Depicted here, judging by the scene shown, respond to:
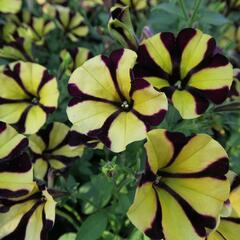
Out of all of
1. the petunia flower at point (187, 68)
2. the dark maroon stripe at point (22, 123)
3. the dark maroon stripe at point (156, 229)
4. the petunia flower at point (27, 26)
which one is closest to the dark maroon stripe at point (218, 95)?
the petunia flower at point (187, 68)

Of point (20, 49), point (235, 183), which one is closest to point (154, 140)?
point (235, 183)

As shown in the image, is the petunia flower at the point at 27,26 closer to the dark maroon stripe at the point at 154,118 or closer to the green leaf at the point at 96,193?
the green leaf at the point at 96,193

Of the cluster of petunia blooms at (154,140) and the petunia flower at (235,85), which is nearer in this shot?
the cluster of petunia blooms at (154,140)

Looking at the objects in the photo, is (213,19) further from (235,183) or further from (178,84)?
(235,183)

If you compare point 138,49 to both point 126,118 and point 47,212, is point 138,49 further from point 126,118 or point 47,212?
point 47,212

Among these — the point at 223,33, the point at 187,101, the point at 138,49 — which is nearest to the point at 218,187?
the point at 187,101

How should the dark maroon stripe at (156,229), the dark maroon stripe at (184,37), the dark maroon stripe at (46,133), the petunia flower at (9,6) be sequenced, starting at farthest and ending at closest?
the petunia flower at (9,6), the dark maroon stripe at (46,133), the dark maroon stripe at (184,37), the dark maroon stripe at (156,229)
